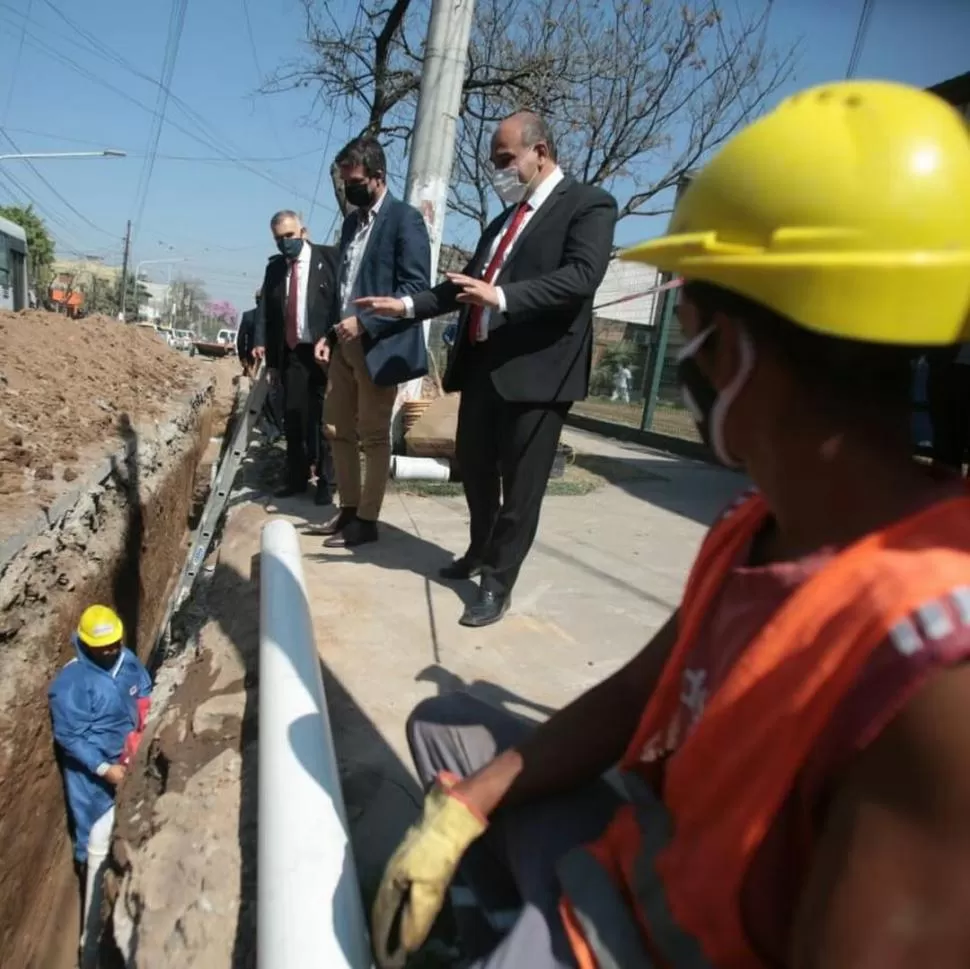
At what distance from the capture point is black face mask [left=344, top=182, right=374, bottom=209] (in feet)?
13.4

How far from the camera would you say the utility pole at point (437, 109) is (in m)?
5.98

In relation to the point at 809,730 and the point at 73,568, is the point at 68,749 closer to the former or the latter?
the point at 73,568

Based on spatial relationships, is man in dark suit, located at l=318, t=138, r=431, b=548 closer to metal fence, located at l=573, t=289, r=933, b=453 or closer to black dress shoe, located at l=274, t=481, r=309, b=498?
black dress shoe, located at l=274, t=481, r=309, b=498

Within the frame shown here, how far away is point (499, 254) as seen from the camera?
3.30 m

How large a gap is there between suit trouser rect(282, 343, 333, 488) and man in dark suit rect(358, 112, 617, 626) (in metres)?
2.12

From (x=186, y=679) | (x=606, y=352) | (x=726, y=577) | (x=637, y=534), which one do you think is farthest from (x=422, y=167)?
(x=606, y=352)

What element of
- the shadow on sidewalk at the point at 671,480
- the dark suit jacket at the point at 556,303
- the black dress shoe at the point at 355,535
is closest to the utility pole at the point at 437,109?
the black dress shoe at the point at 355,535

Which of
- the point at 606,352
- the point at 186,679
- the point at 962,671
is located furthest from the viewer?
the point at 606,352

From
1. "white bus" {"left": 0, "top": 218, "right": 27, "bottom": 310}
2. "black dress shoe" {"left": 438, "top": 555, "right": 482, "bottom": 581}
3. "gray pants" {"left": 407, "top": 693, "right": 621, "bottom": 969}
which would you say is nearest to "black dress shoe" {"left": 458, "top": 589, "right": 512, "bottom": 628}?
"black dress shoe" {"left": 438, "top": 555, "right": 482, "bottom": 581}

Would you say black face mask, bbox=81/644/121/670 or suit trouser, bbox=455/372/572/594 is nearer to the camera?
suit trouser, bbox=455/372/572/594

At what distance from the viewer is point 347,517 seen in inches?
175

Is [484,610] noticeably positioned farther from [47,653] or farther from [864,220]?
[864,220]

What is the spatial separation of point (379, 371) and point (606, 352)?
12720 mm

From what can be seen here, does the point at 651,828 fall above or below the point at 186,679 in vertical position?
above
